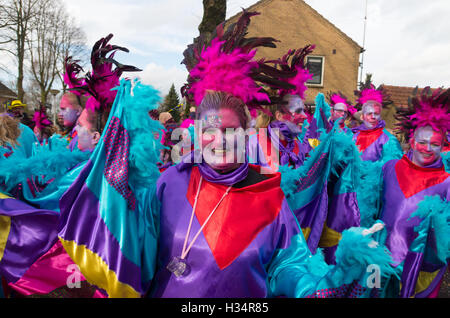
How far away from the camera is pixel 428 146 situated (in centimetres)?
353

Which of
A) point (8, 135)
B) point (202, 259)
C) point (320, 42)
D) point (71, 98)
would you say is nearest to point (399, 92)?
point (320, 42)

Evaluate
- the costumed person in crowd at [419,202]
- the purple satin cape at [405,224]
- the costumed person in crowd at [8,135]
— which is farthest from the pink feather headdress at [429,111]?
the costumed person in crowd at [8,135]

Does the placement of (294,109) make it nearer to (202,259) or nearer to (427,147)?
(427,147)

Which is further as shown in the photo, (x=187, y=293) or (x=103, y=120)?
(x=103, y=120)

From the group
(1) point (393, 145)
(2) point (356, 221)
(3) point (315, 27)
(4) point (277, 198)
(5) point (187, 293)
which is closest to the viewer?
(5) point (187, 293)

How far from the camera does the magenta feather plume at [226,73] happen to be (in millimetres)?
1897

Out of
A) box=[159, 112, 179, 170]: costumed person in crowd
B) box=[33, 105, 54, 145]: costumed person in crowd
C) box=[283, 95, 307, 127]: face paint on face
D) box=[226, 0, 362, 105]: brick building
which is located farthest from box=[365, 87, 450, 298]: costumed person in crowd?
box=[226, 0, 362, 105]: brick building

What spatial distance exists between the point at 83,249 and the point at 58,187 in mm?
1364

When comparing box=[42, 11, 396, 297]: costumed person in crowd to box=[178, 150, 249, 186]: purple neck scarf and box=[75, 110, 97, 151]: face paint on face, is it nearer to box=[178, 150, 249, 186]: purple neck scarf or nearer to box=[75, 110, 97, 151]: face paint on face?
box=[178, 150, 249, 186]: purple neck scarf

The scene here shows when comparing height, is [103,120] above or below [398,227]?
above

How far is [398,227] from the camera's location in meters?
3.42

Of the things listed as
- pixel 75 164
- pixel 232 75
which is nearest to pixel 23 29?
pixel 75 164

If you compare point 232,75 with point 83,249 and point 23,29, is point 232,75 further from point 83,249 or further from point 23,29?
point 23,29

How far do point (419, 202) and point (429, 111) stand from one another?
1067 mm
